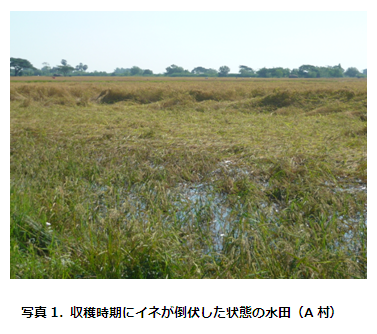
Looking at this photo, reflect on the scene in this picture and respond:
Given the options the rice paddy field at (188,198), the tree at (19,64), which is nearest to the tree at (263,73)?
the tree at (19,64)

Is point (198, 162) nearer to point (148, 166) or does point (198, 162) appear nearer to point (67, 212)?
point (148, 166)

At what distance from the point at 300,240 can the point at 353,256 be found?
1.54 ft

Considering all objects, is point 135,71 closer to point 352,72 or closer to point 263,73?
point 263,73

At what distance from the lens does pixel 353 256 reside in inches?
133

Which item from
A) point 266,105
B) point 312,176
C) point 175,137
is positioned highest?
point 266,105

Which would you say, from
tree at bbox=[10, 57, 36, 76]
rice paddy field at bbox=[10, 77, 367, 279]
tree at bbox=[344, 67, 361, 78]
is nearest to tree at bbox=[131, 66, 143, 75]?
tree at bbox=[10, 57, 36, 76]

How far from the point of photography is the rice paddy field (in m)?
3.22

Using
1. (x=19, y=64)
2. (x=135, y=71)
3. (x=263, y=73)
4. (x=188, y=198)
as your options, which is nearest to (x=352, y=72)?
(x=263, y=73)

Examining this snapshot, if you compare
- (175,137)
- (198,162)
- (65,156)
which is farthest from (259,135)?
(65,156)

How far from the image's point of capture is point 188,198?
5.19 meters

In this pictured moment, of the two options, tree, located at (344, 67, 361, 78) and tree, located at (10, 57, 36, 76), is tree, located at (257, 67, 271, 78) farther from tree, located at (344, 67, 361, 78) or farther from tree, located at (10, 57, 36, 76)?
tree, located at (10, 57, 36, 76)

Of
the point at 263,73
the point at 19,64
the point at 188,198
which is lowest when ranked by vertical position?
the point at 188,198

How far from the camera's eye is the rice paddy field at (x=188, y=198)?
127 inches

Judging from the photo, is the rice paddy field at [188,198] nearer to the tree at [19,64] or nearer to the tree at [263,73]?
the tree at [19,64]
